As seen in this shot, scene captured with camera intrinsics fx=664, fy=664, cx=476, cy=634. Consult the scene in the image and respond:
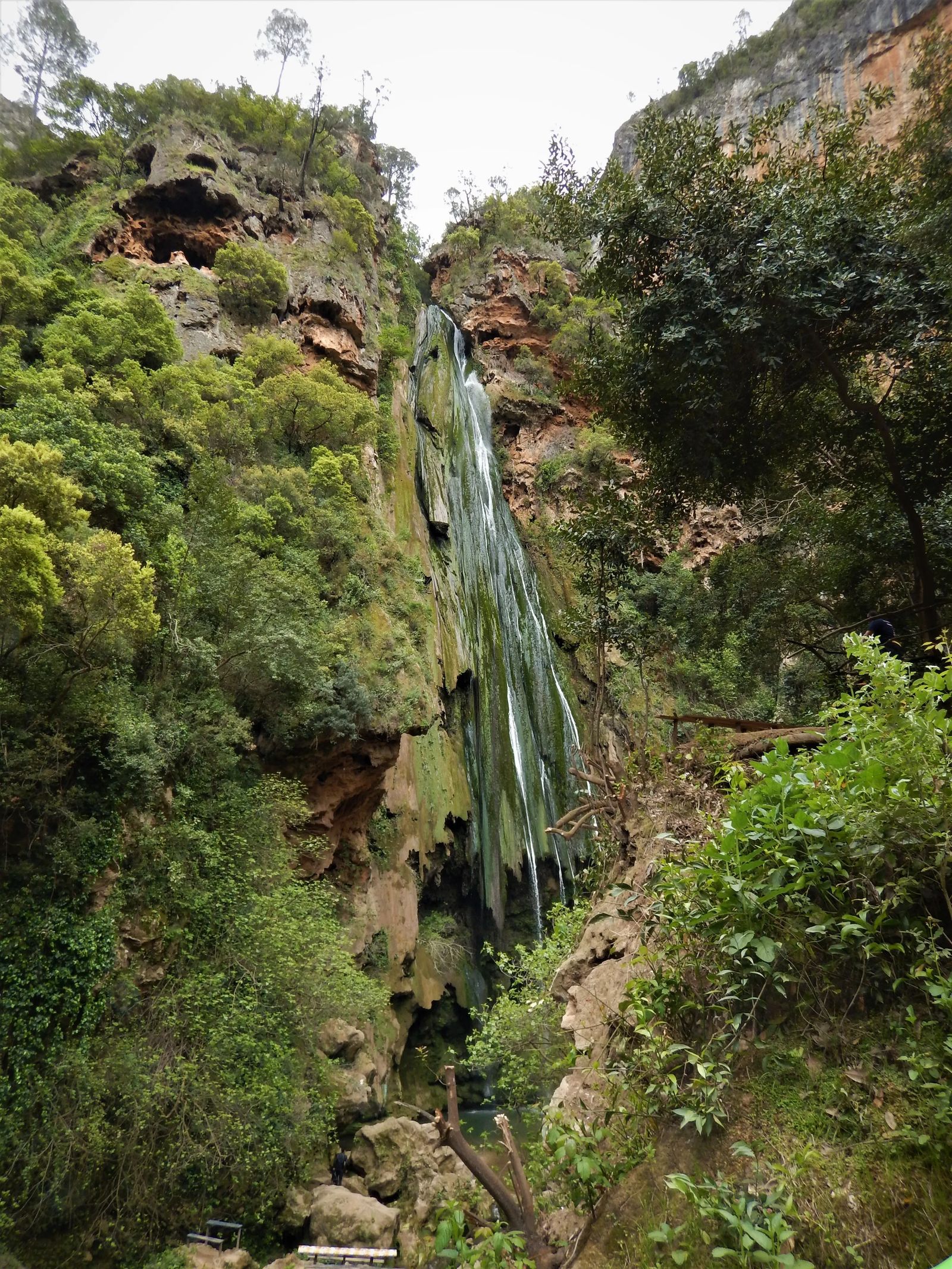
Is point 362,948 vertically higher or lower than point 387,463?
lower

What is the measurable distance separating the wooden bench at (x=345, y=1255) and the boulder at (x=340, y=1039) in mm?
3152

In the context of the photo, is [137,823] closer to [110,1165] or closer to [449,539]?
[110,1165]

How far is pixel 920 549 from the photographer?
6043 millimetres

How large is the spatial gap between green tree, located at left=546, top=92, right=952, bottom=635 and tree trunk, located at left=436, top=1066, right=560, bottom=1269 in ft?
18.4

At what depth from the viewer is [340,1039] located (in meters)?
9.74

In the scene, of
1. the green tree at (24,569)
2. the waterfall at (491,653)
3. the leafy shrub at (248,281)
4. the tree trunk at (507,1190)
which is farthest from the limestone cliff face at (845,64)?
the tree trunk at (507,1190)

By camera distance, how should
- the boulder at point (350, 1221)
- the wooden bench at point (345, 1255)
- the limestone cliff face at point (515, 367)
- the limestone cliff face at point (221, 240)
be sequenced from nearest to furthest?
the wooden bench at point (345, 1255) < the boulder at point (350, 1221) < the limestone cliff face at point (221, 240) < the limestone cliff face at point (515, 367)

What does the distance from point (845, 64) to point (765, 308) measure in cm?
3267

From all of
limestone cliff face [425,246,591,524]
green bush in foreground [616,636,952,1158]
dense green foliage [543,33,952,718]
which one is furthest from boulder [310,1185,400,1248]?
limestone cliff face [425,246,591,524]

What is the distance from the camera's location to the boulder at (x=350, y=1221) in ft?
23.3

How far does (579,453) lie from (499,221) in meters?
14.1

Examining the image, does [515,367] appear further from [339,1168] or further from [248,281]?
[339,1168]

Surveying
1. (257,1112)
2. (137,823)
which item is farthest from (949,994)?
(137,823)

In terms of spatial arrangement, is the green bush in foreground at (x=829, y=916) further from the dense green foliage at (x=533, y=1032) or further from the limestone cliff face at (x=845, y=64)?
the limestone cliff face at (x=845, y=64)
